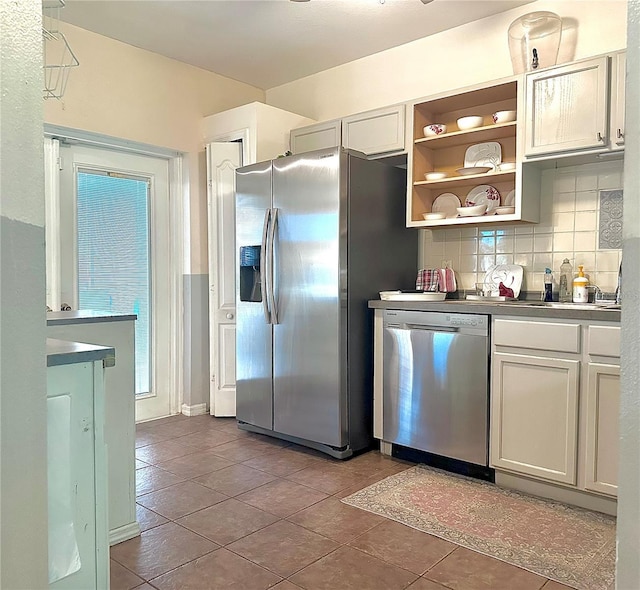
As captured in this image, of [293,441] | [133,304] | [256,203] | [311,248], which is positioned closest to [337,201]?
[311,248]

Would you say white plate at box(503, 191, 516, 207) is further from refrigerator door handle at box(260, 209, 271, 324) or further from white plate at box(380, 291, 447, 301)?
refrigerator door handle at box(260, 209, 271, 324)

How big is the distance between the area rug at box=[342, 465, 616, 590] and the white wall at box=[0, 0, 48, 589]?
5.73ft

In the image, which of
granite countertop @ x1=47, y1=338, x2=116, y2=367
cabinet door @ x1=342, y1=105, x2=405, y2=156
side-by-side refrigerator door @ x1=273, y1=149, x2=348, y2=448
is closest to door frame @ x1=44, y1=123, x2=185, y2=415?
side-by-side refrigerator door @ x1=273, y1=149, x2=348, y2=448

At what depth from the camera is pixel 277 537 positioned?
87.4 inches

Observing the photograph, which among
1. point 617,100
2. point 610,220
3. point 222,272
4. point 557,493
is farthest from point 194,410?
point 617,100

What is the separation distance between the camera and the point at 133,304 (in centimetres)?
398

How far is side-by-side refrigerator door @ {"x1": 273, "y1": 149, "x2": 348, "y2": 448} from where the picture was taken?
3119 millimetres

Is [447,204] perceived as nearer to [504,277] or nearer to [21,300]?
[504,277]

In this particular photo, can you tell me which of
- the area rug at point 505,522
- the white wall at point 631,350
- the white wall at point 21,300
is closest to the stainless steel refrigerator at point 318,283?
the area rug at point 505,522

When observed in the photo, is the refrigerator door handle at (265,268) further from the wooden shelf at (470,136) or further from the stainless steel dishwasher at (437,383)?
the wooden shelf at (470,136)

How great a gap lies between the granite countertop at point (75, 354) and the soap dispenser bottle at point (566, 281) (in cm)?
250

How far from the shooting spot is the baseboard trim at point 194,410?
421 centimetres

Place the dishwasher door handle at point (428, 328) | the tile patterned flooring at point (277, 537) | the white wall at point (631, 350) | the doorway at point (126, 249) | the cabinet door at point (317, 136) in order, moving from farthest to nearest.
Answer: the cabinet door at point (317, 136), the doorway at point (126, 249), the dishwasher door handle at point (428, 328), the tile patterned flooring at point (277, 537), the white wall at point (631, 350)

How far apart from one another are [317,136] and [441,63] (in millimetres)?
962
